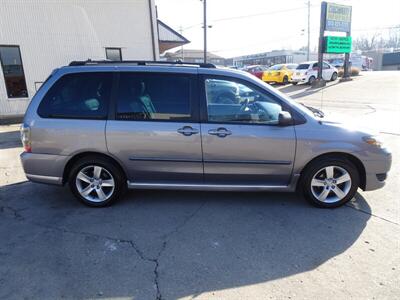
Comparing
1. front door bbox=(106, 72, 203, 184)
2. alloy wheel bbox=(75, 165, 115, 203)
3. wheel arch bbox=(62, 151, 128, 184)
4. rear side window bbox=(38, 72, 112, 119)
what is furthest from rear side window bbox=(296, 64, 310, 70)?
alloy wheel bbox=(75, 165, 115, 203)

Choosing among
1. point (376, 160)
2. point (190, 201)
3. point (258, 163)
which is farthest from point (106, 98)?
point (376, 160)


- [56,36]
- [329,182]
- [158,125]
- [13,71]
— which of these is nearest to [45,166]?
[158,125]

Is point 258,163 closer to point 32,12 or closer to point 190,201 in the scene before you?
point 190,201

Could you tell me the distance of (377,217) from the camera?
3.84m

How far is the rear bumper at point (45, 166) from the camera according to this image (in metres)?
4.10

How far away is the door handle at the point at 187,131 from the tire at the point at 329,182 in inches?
59.0

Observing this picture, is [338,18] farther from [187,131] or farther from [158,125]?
[158,125]

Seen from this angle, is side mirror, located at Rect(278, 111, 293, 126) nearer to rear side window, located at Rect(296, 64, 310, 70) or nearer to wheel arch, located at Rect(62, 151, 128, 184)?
→ wheel arch, located at Rect(62, 151, 128, 184)

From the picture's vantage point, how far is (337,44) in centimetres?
2072

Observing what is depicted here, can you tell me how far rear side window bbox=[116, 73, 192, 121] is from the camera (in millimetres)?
3959

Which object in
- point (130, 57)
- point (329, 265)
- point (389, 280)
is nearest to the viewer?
point (389, 280)

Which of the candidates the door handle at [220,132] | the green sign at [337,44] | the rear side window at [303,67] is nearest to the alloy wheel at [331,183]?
the door handle at [220,132]

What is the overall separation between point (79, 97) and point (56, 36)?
993 centimetres

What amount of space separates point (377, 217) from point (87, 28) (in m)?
12.5
